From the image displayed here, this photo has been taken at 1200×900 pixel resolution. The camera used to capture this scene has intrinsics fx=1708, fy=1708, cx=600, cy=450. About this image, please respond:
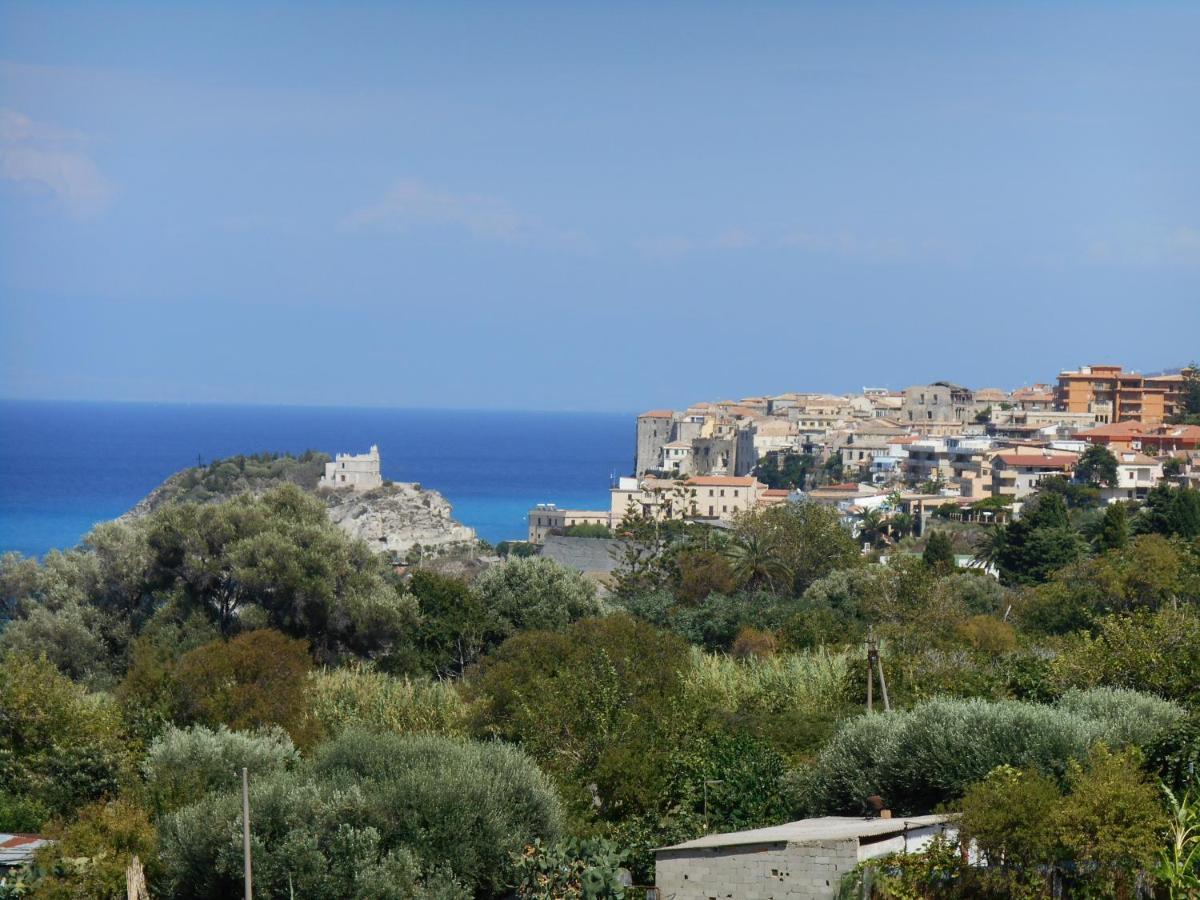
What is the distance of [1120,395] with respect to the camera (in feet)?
392

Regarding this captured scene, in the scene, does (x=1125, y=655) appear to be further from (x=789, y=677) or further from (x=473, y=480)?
(x=473, y=480)

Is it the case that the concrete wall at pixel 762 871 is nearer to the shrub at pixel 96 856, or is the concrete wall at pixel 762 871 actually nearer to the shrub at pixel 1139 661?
the shrub at pixel 96 856

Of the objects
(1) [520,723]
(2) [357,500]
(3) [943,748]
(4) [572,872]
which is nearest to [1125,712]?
(3) [943,748]

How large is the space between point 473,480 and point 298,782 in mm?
179871

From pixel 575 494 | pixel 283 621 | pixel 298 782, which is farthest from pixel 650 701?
pixel 575 494

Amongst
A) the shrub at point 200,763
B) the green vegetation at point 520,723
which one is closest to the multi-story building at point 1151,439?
the green vegetation at point 520,723

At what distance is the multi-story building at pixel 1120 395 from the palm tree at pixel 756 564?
69.4 meters

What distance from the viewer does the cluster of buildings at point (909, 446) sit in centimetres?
9150

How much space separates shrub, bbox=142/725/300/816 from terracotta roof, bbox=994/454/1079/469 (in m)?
77.7

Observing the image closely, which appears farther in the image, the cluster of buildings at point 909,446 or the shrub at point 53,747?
the cluster of buildings at point 909,446

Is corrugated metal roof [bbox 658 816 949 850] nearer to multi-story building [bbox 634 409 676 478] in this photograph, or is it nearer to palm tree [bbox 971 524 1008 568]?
palm tree [bbox 971 524 1008 568]

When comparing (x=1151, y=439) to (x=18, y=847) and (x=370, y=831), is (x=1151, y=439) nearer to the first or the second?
(x=370, y=831)

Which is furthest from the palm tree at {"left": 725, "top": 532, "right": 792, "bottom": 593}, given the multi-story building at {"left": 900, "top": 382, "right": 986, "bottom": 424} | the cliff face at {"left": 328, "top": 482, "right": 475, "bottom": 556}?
the multi-story building at {"left": 900, "top": 382, "right": 986, "bottom": 424}

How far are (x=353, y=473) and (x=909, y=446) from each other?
5053 cm
